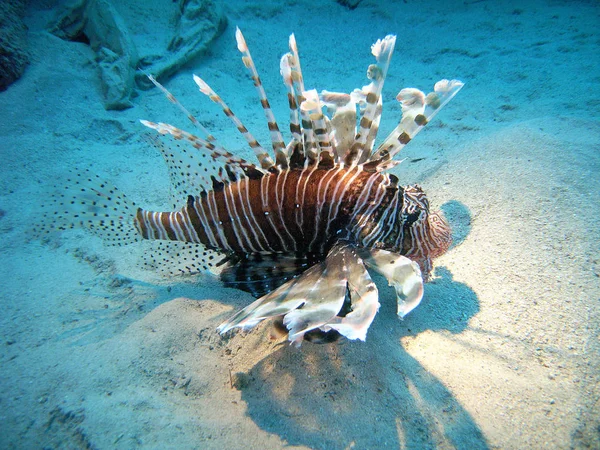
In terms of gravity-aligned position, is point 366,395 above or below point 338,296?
below

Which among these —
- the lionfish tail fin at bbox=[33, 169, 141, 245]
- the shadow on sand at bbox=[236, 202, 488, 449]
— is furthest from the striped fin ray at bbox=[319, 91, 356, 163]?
the lionfish tail fin at bbox=[33, 169, 141, 245]

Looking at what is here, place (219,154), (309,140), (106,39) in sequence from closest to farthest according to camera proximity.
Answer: (309,140) → (219,154) → (106,39)

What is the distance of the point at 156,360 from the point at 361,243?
6.49ft

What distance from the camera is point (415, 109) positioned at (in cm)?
283

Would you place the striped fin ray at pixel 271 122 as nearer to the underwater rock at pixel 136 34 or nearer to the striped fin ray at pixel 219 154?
the striped fin ray at pixel 219 154

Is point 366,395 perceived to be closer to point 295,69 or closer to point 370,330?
point 370,330

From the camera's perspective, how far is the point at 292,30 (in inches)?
381

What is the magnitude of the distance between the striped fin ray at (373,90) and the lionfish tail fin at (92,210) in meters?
2.37

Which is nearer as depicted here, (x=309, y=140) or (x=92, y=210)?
(x=309, y=140)

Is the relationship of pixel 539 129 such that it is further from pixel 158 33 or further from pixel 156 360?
pixel 158 33

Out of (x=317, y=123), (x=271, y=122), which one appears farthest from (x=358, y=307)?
(x=271, y=122)

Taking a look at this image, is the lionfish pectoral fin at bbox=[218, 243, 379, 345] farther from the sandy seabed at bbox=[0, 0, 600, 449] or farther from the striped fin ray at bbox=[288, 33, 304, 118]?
the striped fin ray at bbox=[288, 33, 304, 118]

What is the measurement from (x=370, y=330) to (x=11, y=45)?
27.4 ft

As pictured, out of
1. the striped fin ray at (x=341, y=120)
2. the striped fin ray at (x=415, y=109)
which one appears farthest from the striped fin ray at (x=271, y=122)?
the striped fin ray at (x=415, y=109)
